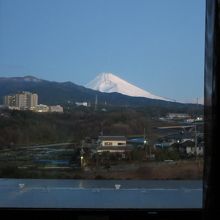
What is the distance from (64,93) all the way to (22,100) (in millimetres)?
261

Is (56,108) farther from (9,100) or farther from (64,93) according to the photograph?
(9,100)

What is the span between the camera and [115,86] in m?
2.12

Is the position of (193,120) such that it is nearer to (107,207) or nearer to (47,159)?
(107,207)

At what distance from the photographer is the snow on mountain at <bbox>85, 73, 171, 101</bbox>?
6.91 ft

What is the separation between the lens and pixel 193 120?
205 cm

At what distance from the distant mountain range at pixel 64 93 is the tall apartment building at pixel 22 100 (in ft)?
0.09

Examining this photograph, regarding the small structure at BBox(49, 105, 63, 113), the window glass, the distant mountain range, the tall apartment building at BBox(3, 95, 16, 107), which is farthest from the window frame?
the tall apartment building at BBox(3, 95, 16, 107)

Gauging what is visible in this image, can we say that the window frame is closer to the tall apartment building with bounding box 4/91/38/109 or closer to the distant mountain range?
the distant mountain range

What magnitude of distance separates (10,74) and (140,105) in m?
0.77

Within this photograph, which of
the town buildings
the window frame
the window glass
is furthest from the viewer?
the town buildings

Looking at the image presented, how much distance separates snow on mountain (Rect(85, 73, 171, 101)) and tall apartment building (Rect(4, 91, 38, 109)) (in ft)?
1.09

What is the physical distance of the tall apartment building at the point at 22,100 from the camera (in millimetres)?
2124

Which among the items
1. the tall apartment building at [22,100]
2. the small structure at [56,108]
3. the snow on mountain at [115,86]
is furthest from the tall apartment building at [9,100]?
the snow on mountain at [115,86]

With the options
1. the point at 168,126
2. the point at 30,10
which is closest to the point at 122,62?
the point at 168,126
